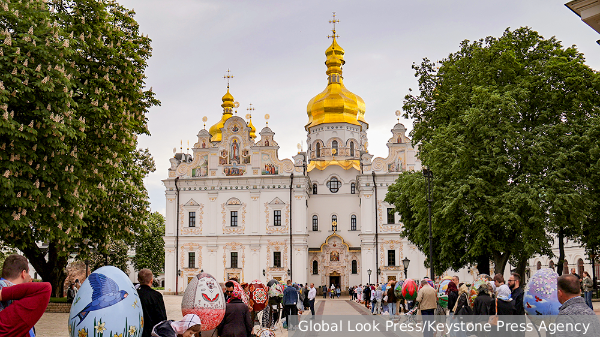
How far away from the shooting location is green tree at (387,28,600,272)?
22953mm

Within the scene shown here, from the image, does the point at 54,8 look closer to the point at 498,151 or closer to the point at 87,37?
the point at 87,37

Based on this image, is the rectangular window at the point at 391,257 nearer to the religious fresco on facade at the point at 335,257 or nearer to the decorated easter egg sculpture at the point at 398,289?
the religious fresco on facade at the point at 335,257

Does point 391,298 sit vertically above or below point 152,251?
below

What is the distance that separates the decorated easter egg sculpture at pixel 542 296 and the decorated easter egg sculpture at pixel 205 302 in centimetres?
520

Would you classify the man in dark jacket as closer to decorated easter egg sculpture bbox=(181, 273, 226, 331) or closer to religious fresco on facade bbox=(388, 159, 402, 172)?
decorated easter egg sculpture bbox=(181, 273, 226, 331)

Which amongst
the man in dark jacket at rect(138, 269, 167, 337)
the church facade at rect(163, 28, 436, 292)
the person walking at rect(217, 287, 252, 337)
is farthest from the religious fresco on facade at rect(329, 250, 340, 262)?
the man in dark jacket at rect(138, 269, 167, 337)

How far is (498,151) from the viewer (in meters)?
23.7

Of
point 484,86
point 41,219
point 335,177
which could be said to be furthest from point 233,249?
point 41,219

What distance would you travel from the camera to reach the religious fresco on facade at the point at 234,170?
56750 millimetres

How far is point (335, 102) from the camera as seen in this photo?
63375mm

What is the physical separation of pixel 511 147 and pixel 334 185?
35989mm

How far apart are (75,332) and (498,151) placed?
1992 cm

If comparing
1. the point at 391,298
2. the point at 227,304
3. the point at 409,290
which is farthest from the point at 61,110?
the point at 391,298

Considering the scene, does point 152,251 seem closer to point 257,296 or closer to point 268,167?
point 268,167
